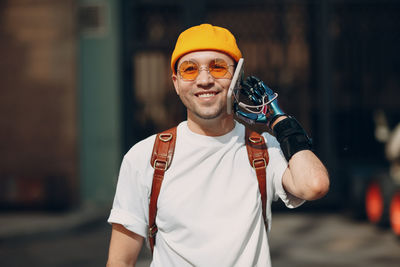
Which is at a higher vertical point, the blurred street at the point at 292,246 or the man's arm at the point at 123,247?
the man's arm at the point at 123,247

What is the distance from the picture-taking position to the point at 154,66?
12.1 metres

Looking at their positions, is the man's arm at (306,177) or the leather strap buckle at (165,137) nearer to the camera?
the man's arm at (306,177)

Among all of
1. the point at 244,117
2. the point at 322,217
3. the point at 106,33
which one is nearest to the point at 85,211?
the point at 106,33

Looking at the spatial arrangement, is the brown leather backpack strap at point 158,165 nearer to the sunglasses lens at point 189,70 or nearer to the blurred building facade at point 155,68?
the sunglasses lens at point 189,70

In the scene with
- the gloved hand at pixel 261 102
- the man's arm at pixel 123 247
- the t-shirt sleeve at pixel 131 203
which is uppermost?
the gloved hand at pixel 261 102

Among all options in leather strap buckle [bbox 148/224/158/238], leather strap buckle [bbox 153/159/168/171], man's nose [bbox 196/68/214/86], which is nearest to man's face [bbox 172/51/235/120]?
man's nose [bbox 196/68/214/86]

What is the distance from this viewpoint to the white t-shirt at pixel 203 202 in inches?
92.0

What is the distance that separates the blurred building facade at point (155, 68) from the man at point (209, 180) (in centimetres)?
938

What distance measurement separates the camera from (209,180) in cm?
240

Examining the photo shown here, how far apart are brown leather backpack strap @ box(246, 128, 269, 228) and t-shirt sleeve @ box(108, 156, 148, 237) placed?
42cm

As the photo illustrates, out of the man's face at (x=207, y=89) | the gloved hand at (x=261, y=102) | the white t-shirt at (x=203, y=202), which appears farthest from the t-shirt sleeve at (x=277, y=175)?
the man's face at (x=207, y=89)

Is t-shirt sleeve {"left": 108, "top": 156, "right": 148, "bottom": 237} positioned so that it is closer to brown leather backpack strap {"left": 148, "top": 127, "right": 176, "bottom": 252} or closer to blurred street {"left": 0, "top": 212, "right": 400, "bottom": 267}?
brown leather backpack strap {"left": 148, "top": 127, "right": 176, "bottom": 252}

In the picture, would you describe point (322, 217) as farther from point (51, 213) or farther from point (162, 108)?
point (51, 213)

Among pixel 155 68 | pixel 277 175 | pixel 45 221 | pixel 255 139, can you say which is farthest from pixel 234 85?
pixel 155 68
